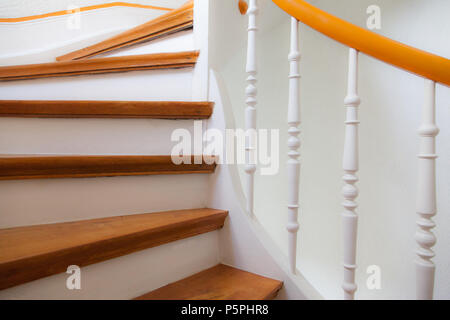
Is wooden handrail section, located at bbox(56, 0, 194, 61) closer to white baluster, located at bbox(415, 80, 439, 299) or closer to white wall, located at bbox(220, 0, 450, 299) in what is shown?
white wall, located at bbox(220, 0, 450, 299)

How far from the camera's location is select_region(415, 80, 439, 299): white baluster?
633 mm

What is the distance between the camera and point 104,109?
95cm

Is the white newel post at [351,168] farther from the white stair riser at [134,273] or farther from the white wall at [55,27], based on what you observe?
the white wall at [55,27]

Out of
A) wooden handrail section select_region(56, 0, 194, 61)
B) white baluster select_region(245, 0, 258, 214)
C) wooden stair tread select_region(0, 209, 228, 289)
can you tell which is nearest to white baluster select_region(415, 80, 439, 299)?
white baluster select_region(245, 0, 258, 214)

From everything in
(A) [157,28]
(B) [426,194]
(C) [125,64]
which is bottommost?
(B) [426,194]

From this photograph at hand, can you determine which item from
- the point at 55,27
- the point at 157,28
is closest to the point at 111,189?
the point at 157,28

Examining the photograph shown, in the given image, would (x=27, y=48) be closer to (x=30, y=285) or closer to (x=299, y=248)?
(x=30, y=285)

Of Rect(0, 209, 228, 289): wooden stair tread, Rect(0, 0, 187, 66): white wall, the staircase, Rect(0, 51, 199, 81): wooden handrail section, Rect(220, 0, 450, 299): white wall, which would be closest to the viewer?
Rect(0, 209, 228, 289): wooden stair tread

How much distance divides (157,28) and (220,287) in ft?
3.70

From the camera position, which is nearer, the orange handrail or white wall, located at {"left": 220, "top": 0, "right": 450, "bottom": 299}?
the orange handrail

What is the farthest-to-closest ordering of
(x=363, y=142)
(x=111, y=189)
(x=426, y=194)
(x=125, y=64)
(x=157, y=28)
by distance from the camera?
(x=363, y=142), (x=157, y=28), (x=125, y=64), (x=111, y=189), (x=426, y=194)

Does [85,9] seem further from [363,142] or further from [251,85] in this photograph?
[363,142]

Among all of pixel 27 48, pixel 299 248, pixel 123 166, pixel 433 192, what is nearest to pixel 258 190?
pixel 299 248

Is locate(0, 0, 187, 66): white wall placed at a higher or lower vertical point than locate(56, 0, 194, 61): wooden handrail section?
higher
